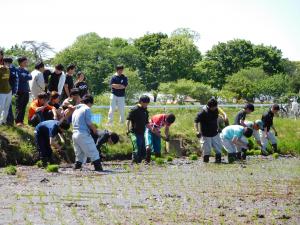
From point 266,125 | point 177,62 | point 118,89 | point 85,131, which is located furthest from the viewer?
point 177,62

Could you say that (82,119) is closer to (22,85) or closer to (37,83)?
(22,85)

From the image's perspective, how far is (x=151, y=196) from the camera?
10102mm

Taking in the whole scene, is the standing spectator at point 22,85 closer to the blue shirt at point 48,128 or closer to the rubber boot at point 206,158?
the blue shirt at point 48,128

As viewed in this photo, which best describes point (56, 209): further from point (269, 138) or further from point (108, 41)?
point (108, 41)

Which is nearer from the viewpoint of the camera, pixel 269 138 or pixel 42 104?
pixel 42 104

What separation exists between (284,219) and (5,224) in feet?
11.4

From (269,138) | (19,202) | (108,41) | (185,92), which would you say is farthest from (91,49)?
(19,202)

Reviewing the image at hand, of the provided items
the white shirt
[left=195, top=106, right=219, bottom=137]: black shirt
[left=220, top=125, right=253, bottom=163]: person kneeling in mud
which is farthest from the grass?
[left=220, top=125, right=253, bottom=163]: person kneeling in mud

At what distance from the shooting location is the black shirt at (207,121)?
1736cm

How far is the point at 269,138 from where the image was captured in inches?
857

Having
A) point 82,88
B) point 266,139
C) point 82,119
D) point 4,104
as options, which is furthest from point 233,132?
point 4,104

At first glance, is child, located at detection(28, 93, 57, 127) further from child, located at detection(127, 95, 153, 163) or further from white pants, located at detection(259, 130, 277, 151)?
white pants, located at detection(259, 130, 277, 151)

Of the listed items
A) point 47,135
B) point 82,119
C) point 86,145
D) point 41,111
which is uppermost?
point 41,111

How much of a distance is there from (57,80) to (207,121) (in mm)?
4199
